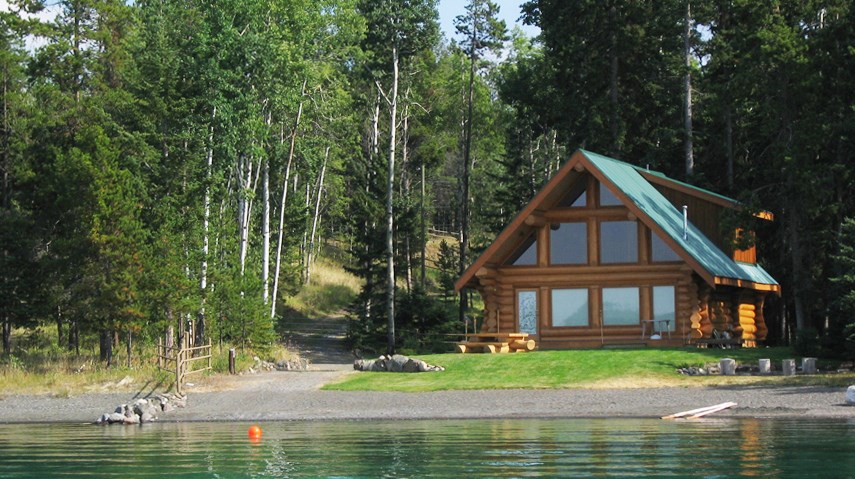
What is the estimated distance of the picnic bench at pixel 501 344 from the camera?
35.9 meters

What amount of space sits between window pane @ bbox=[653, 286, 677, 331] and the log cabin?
0.11 ft

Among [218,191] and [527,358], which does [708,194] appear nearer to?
[527,358]

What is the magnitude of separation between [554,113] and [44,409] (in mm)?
27918

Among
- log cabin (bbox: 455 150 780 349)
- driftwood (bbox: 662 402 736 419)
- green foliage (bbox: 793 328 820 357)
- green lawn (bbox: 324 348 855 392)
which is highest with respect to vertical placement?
log cabin (bbox: 455 150 780 349)

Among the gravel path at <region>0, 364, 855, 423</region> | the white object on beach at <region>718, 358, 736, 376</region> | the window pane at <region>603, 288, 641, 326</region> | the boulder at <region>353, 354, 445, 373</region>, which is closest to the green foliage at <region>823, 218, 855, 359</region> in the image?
the white object on beach at <region>718, 358, 736, 376</region>

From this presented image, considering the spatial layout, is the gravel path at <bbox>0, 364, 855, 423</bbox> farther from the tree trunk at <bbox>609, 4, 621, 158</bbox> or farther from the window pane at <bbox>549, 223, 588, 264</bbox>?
the tree trunk at <bbox>609, 4, 621, 158</bbox>

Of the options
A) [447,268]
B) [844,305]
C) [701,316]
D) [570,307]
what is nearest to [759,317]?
[701,316]

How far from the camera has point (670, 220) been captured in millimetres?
37406

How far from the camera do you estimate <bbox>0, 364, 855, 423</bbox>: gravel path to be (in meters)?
25.1

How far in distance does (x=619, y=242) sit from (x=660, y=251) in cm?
137

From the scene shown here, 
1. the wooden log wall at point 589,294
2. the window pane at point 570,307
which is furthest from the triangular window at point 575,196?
the window pane at point 570,307

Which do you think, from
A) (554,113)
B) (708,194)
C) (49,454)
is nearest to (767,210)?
(708,194)

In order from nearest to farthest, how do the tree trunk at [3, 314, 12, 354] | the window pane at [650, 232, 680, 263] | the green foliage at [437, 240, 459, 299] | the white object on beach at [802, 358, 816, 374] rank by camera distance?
1. the white object on beach at [802, 358, 816, 374]
2. the window pane at [650, 232, 680, 263]
3. the tree trunk at [3, 314, 12, 354]
4. the green foliage at [437, 240, 459, 299]

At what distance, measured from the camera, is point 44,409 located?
29062 millimetres
